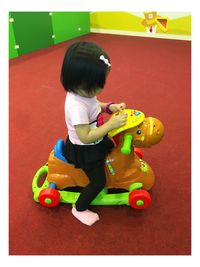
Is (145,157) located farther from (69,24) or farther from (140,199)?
(69,24)

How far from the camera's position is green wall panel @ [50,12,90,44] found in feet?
10.3

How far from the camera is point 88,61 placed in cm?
89

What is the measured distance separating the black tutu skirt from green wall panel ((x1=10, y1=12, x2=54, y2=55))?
2.05m

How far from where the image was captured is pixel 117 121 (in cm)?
101

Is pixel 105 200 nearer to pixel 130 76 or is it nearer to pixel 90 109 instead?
pixel 90 109

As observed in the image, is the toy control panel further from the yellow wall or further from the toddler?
the yellow wall

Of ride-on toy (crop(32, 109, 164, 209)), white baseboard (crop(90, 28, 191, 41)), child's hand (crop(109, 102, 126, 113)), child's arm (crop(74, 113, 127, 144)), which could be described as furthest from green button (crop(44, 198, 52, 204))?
white baseboard (crop(90, 28, 191, 41))

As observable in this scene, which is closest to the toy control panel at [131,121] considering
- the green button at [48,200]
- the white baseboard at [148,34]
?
the green button at [48,200]

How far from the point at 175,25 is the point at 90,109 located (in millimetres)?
2461

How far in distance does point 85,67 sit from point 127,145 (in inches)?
11.7

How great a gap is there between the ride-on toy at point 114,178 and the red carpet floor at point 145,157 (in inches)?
2.0

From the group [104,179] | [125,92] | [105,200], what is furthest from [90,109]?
[125,92]

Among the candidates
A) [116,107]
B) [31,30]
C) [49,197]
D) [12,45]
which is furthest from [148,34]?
[49,197]

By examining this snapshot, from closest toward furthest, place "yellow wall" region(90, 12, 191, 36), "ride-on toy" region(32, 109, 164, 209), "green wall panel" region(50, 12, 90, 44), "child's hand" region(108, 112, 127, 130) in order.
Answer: "child's hand" region(108, 112, 127, 130)
"ride-on toy" region(32, 109, 164, 209)
"yellow wall" region(90, 12, 191, 36)
"green wall panel" region(50, 12, 90, 44)
